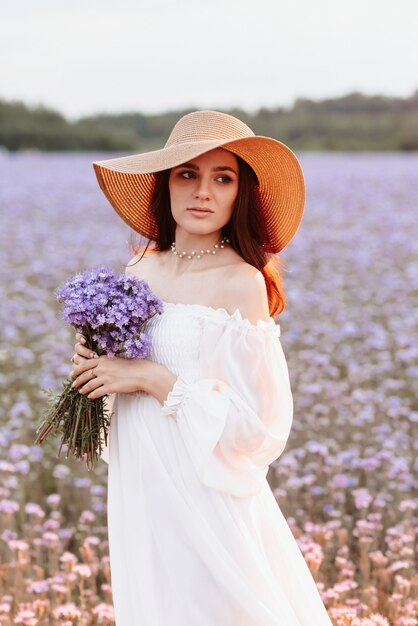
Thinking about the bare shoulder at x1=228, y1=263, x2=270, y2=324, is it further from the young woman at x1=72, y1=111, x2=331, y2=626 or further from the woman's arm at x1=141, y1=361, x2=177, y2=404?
the woman's arm at x1=141, y1=361, x2=177, y2=404

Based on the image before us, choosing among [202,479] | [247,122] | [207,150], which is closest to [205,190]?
[207,150]

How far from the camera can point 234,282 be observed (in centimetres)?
223

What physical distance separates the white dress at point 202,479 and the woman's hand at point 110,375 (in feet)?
0.26

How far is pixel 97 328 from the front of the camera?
2201 mm

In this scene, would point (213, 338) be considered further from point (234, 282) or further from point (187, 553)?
point (187, 553)

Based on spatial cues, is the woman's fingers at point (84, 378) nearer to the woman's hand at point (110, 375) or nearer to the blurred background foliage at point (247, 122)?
the woman's hand at point (110, 375)

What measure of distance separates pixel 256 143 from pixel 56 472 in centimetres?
209

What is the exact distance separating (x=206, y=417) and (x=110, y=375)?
0.82ft

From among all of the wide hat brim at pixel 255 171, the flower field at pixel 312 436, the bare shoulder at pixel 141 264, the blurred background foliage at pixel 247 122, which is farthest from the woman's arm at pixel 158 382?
the blurred background foliage at pixel 247 122

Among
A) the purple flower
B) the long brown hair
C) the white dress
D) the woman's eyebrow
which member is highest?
the woman's eyebrow

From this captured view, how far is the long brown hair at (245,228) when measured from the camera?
2.36 meters

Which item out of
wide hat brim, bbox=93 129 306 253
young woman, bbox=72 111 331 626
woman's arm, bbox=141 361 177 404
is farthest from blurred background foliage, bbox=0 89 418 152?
woman's arm, bbox=141 361 177 404

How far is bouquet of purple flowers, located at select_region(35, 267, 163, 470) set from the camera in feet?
7.07

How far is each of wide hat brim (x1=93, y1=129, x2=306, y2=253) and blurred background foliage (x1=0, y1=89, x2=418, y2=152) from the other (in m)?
23.5
